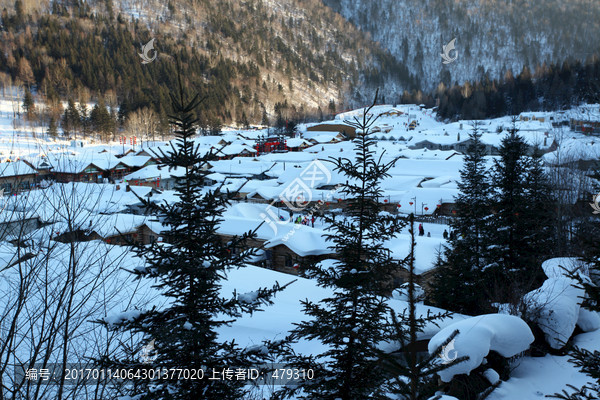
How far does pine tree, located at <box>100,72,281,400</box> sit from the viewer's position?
2564 mm

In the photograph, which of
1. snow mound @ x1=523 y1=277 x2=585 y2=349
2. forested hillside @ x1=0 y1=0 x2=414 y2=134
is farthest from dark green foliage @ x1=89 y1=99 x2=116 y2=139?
snow mound @ x1=523 y1=277 x2=585 y2=349

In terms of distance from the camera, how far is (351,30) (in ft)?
370

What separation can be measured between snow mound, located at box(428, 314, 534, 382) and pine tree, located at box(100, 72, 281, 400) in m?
2.41

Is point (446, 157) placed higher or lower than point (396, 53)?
lower

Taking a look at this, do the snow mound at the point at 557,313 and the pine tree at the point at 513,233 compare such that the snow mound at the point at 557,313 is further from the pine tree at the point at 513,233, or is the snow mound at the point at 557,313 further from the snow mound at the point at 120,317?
the snow mound at the point at 120,317

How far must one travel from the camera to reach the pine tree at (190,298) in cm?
256

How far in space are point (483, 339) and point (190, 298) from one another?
3.32 meters

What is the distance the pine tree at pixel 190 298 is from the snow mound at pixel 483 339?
7.92 feet

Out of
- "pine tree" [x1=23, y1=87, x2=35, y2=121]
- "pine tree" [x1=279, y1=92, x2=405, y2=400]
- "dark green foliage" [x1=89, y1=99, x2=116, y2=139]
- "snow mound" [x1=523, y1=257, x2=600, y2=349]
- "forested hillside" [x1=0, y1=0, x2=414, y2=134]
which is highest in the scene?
"forested hillside" [x1=0, y1=0, x2=414, y2=134]

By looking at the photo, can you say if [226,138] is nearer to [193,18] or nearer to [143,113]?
[143,113]

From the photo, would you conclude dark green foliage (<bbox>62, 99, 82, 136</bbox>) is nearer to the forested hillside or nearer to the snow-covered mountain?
the forested hillside

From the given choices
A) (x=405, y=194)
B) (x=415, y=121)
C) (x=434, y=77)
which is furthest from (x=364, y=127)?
(x=434, y=77)

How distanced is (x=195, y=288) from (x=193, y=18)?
9917 cm

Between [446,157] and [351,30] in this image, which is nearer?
[446,157]
